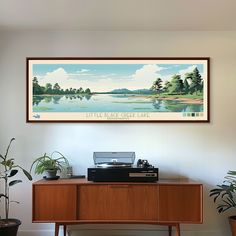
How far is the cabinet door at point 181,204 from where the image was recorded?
316 centimetres

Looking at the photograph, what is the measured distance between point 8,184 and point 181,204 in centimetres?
175

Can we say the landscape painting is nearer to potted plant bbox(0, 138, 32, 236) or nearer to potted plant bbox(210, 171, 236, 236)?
potted plant bbox(0, 138, 32, 236)

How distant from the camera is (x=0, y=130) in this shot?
369 centimetres

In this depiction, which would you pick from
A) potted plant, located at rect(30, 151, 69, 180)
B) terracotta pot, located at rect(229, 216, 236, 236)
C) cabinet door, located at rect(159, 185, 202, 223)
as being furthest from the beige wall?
cabinet door, located at rect(159, 185, 202, 223)

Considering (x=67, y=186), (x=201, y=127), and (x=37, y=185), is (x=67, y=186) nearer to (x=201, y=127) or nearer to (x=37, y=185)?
(x=37, y=185)

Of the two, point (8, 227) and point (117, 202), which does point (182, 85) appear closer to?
point (117, 202)

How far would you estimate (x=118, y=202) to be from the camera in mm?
3184

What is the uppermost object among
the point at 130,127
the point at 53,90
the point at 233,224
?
the point at 53,90

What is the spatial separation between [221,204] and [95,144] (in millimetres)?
1428

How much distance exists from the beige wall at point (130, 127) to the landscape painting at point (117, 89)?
→ 3.2 inches

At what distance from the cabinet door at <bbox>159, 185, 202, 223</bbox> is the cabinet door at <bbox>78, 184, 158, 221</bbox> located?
0.08m

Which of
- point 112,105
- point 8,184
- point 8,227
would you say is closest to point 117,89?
point 112,105

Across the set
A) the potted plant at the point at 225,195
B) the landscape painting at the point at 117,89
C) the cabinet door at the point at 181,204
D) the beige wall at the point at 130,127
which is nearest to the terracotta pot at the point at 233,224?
the potted plant at the point at 225,195

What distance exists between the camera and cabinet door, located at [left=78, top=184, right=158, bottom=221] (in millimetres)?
3176
